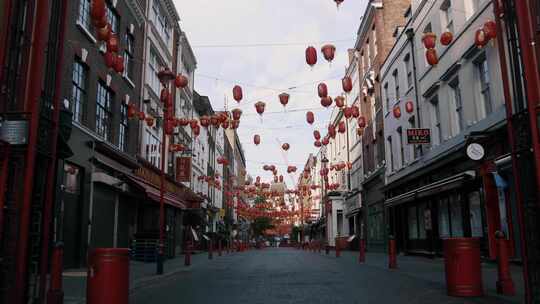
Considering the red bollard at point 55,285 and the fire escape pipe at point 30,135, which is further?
the red bollard at point 55,285

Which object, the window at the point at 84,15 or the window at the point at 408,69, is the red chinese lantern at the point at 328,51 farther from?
the window at the point at 408,69

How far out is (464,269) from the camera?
31.3 ft

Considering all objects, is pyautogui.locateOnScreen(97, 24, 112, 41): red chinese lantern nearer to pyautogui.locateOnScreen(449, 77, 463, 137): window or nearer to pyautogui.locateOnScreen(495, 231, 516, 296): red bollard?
pyautogui.locateOnScreen(495, 231, 516, 296): red bollard

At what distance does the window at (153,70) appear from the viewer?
28625 mm

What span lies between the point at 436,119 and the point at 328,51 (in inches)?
394

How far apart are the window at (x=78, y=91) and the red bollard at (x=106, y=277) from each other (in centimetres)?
1108

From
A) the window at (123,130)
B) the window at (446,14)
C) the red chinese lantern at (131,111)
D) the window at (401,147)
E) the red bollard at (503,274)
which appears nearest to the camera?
the red bollard at (503,274)

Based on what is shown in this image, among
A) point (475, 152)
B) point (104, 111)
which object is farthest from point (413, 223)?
point (104, 111)

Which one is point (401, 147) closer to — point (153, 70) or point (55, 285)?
point (153, 70)

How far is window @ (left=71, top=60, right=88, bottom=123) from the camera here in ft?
59.1

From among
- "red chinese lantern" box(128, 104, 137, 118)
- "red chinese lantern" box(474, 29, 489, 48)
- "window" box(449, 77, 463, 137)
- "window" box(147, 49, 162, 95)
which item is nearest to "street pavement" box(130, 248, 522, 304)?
"red chinese lantern" box(474, 29, 489, 48)

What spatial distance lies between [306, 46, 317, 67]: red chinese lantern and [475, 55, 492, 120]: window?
6.69 metres

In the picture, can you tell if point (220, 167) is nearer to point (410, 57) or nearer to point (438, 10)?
point (410, 57)

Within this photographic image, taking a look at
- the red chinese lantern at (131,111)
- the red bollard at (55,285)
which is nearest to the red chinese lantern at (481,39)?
the red bollard at (55,285)
